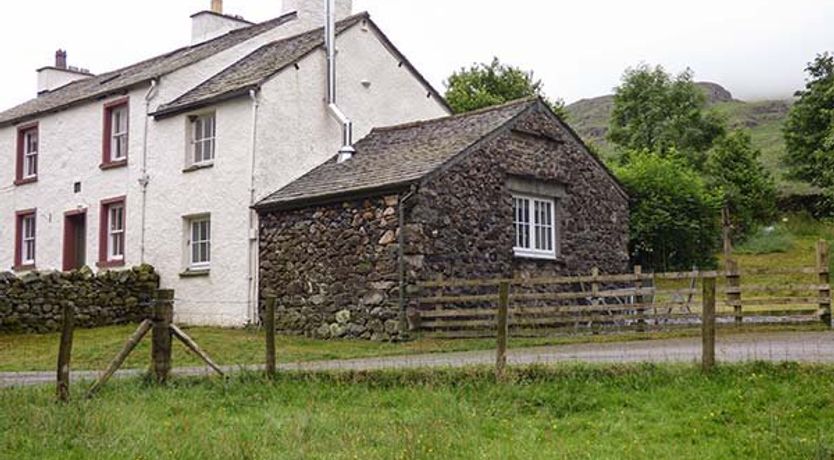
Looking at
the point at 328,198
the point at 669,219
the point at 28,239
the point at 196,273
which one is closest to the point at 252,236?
the point at 196,273

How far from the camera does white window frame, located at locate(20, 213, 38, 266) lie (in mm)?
30109

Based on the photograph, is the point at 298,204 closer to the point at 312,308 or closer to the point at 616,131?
the point at 312,308

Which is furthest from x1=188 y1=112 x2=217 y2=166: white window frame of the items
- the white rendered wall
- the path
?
the path

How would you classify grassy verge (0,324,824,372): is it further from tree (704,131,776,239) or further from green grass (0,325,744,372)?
tree (704,131,776,239)

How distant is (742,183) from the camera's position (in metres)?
49.7

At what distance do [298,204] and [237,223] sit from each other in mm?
2183

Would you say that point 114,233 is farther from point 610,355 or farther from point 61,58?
point 610,355

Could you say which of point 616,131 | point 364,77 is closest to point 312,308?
point 364,77

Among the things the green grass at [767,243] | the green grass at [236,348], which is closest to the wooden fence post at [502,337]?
the green grass at [236,348]

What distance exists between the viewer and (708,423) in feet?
A: 32.2

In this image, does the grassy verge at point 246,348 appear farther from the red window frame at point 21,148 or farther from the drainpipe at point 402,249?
the red window frame at point 21,148

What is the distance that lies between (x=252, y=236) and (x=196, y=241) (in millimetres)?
2555

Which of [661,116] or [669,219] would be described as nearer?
[669,219]

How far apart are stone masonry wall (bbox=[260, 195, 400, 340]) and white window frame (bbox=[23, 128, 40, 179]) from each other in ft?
33.8
